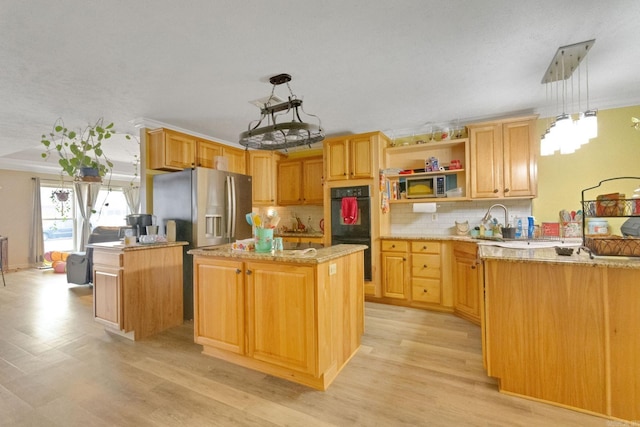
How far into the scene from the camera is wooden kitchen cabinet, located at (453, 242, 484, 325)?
2969 mm

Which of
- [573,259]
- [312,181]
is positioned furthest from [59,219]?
[573,259]

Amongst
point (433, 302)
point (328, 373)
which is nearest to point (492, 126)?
point (433, 302)

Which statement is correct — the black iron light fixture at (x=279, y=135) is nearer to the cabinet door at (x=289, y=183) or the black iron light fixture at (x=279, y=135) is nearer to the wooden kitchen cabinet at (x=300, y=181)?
the wooden kitchen cabinet at (x=300, y=181)

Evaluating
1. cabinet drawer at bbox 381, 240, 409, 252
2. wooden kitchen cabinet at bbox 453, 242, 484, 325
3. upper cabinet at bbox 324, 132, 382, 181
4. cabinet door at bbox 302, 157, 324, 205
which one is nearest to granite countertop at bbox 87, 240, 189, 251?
cabinet door at bbox 302, 157, 324, 205

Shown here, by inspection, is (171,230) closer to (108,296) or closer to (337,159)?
(108,296)

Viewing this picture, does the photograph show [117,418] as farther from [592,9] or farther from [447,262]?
[592,9]

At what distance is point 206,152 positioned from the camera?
4008mm

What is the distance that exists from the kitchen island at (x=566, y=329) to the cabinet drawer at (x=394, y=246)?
5.77 feet

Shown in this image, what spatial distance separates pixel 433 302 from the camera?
11.3 feet

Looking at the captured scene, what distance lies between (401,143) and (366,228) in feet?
4.79

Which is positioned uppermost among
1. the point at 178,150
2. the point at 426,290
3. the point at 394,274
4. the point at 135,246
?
the point at 178,150

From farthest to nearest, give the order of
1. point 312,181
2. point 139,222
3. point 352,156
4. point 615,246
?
point 312,181, point 352,156, point 139,222, point 615,246

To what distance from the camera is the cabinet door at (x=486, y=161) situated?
3.33 m

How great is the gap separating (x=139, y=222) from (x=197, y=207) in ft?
2.12
